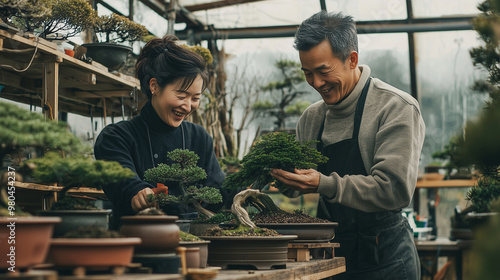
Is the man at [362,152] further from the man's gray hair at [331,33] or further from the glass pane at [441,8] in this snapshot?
the glass pane at [441,8]

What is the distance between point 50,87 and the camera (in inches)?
114

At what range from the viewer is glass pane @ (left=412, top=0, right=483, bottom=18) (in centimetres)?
638

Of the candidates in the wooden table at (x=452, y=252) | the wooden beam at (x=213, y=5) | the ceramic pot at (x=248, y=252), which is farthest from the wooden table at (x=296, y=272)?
the wooden beam at (x=213, y=5)

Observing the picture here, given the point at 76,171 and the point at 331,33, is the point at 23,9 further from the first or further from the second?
the point at 76,171

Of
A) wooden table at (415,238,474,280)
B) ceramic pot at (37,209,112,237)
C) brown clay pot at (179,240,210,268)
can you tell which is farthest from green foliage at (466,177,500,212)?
wooden table at (415,238,474,280)

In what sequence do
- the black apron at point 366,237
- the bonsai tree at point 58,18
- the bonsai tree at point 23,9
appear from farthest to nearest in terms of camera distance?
the bonsai tree at point 58,18 → the bonsai tree at point 23,9 → the black apron at point 366,237

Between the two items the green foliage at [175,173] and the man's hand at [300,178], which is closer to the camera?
the green foliage at [175,173]

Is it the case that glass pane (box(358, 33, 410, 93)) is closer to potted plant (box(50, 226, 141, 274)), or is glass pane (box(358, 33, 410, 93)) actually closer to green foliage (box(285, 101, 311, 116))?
green foliage (box(285, 101, 311, 116))

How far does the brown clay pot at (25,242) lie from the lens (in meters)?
0.98

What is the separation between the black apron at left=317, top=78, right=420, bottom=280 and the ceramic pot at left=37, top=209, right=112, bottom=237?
1222mm

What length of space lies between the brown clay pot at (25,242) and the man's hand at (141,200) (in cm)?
69

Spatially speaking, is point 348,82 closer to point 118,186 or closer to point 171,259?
point 118,186

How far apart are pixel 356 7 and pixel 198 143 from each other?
15.4ft

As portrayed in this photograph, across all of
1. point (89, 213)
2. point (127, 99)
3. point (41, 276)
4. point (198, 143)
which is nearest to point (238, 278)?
point (89, 213)
